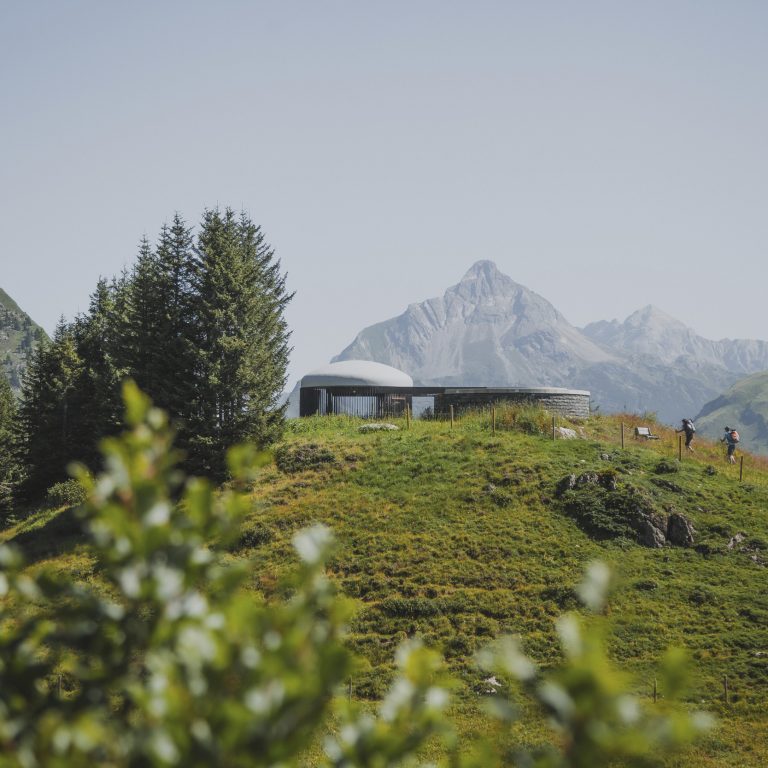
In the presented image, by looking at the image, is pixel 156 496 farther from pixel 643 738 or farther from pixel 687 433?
pixel 687 433

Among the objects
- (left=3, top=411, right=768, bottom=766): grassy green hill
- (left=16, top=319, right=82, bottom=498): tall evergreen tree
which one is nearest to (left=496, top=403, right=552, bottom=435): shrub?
(left=3, top=411, right=768, bottom=766): grassy green hill

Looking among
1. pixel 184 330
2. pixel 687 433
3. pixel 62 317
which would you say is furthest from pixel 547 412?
pixel 62 317

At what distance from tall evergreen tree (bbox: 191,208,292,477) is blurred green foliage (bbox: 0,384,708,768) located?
28.0m

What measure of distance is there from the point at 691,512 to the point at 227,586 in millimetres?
26155

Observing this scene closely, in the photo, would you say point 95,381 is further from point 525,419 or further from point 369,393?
point 525,419

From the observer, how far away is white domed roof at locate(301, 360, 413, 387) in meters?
45.3

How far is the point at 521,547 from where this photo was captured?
24.2 m

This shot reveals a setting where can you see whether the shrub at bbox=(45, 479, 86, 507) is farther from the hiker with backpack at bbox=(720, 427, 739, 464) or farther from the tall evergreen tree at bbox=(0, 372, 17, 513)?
the hiker with backpack at bbox=(720, 427, 739, 464)

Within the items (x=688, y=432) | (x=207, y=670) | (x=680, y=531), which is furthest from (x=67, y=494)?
(x=207, y=670)

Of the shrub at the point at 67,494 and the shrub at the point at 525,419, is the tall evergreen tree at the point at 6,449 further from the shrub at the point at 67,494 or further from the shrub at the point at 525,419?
the shrub at the point at 525,419

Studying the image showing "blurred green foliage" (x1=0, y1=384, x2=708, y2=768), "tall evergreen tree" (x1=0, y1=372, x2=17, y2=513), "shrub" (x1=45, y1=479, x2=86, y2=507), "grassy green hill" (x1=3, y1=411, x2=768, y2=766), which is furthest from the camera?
"tall evergreen tree" (x1=0, y1=372, x2=17, y2=513)

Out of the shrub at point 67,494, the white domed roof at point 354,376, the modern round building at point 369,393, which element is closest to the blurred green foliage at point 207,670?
the shrub at point 67,494

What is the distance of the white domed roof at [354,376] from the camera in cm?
4534

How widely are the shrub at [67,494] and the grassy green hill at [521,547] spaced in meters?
1.03
